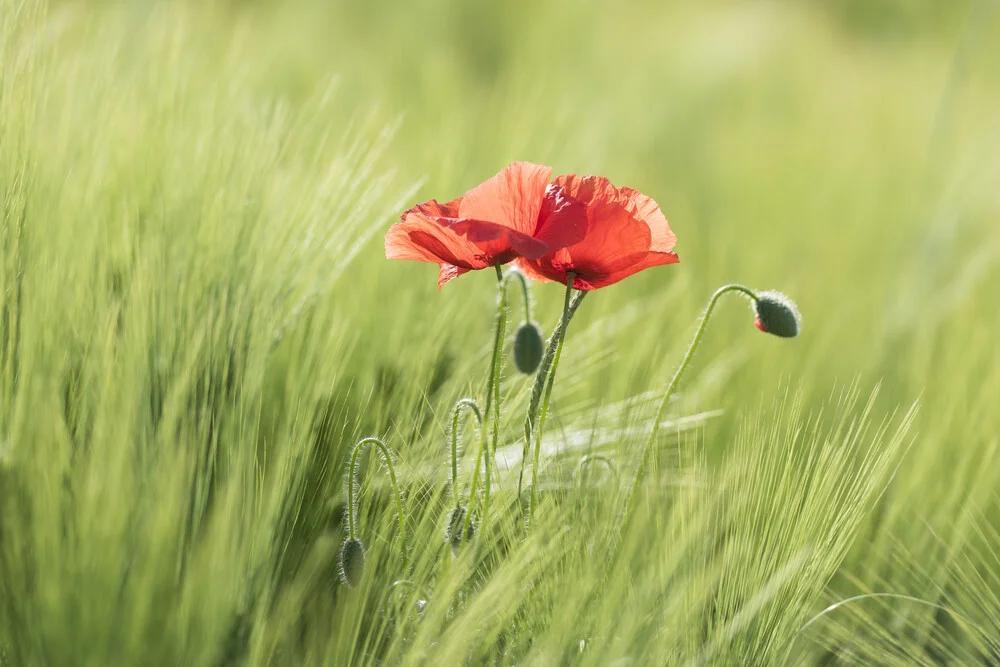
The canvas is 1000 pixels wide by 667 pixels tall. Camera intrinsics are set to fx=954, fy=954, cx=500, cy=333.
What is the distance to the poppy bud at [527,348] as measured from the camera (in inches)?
16.6

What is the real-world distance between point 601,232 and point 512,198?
0.05m

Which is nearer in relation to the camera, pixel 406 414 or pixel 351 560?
pixel 351 560

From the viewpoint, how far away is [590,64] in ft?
6.65

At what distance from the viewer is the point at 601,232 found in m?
0.46

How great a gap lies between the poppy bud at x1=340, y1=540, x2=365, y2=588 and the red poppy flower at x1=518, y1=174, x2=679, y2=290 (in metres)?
0.16

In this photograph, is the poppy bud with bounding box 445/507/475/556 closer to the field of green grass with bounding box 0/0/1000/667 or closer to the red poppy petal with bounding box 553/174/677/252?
the field of green grass with bounding box 0/0/1000/667

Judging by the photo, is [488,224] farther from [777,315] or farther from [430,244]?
[777,315]

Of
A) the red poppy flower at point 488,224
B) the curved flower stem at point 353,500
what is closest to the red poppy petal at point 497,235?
the red poppy flower at point 488,224

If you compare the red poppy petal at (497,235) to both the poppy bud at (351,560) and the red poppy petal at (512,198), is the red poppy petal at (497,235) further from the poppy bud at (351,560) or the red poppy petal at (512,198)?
the poppy bud at (351,560)

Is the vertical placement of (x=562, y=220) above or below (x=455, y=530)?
above

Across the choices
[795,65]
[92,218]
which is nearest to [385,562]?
[92,218]

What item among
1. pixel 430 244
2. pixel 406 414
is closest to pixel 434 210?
pixel 430 244

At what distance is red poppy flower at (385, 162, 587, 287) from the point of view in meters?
0.45

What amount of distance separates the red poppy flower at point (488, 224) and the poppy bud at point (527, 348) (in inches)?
1.5
